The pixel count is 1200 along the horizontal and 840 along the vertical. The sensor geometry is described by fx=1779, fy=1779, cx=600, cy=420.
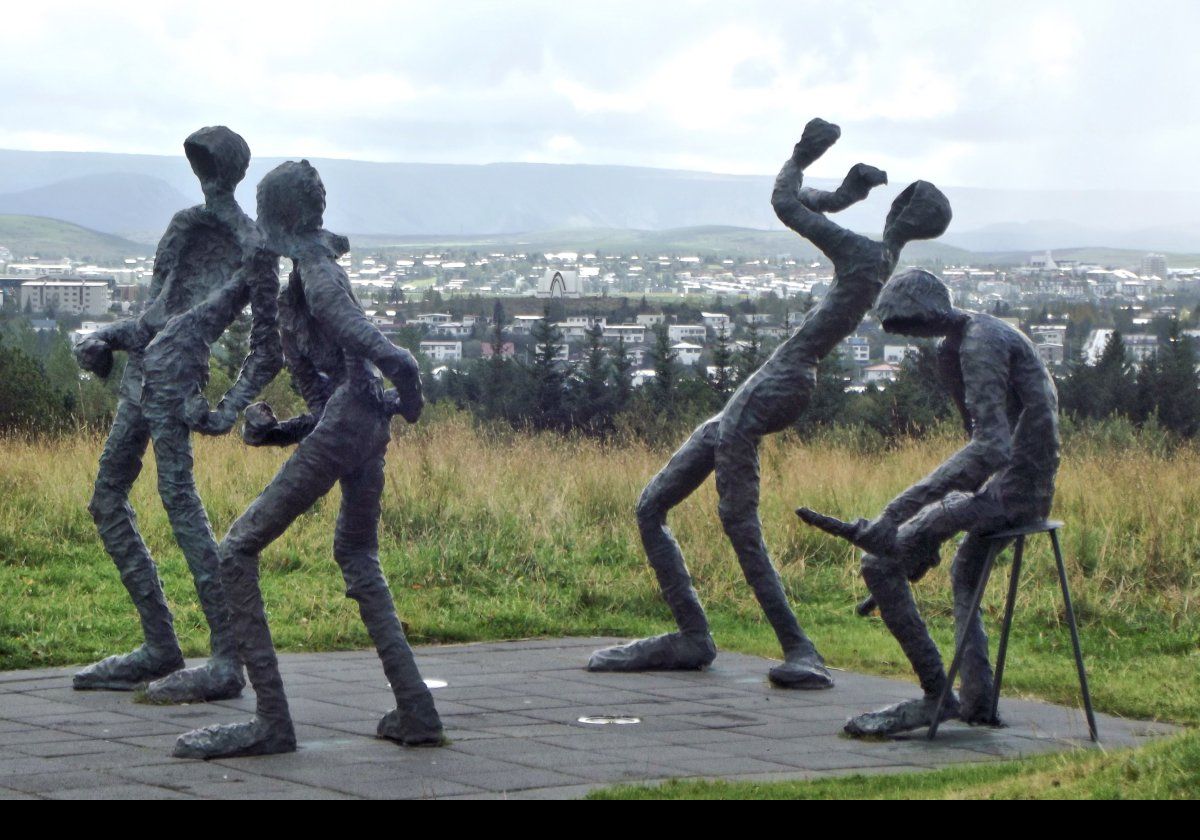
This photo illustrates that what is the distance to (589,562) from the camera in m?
12.9

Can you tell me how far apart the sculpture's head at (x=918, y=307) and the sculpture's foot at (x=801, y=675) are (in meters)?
2.09

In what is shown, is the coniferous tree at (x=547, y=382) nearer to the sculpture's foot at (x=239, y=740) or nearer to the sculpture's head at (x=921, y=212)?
the sculpture's head at (x=921, y=212)

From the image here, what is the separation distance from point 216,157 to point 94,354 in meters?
1.08

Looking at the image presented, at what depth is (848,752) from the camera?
716cm

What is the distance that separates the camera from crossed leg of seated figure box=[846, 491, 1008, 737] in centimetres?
738

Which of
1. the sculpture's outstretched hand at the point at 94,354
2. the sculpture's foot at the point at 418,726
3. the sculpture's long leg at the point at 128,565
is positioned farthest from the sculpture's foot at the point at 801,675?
the sculpture's outstretched hand at the point at 94,354

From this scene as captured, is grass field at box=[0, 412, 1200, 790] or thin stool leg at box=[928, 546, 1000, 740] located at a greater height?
thin stool leg at box=[928, 546, 1000, 740]

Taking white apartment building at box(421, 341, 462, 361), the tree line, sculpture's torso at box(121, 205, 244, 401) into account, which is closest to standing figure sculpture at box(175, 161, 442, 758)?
sculpture's torso at box(121, 205, 244, 401)

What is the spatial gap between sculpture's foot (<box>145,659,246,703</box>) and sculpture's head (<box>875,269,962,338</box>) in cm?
333

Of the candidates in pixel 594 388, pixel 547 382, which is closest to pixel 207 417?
pixel 547 382

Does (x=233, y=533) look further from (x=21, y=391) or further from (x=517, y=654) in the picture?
(x=21, y=391)

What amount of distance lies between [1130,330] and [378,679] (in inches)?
1284

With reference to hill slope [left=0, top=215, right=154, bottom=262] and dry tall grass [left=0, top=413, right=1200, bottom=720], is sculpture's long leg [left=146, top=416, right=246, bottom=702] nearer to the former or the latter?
dry tall grass [left=0, top=413, right=1200, bottom=720]

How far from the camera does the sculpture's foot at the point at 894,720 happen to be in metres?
7.44
